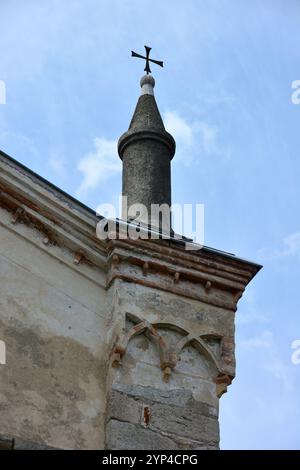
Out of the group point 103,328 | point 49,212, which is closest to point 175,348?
point 103,328

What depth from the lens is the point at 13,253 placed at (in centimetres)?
952

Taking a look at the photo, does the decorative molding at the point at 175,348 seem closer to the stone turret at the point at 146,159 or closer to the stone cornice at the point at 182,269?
the stone cornice at the point at 182,269

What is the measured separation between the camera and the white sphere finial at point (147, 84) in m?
13.7

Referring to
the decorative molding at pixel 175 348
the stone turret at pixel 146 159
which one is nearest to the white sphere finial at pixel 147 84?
the stone turret at pixel 146 159

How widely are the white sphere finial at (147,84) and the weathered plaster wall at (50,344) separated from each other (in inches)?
166

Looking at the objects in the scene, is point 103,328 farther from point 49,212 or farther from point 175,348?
point 49,212

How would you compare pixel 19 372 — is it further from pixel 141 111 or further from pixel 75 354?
pixel 141 111

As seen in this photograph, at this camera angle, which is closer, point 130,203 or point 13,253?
point 13,253

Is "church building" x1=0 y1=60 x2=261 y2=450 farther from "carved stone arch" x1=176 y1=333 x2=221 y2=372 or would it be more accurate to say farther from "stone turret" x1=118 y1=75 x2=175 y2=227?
"stone turret" x1=118 y1=75 x2=175 y2=227

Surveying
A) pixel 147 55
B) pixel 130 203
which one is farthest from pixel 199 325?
pixel 147 55

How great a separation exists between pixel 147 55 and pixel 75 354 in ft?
18.4

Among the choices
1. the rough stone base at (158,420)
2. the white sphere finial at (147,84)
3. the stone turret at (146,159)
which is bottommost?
the rough stone base at (158,420)
